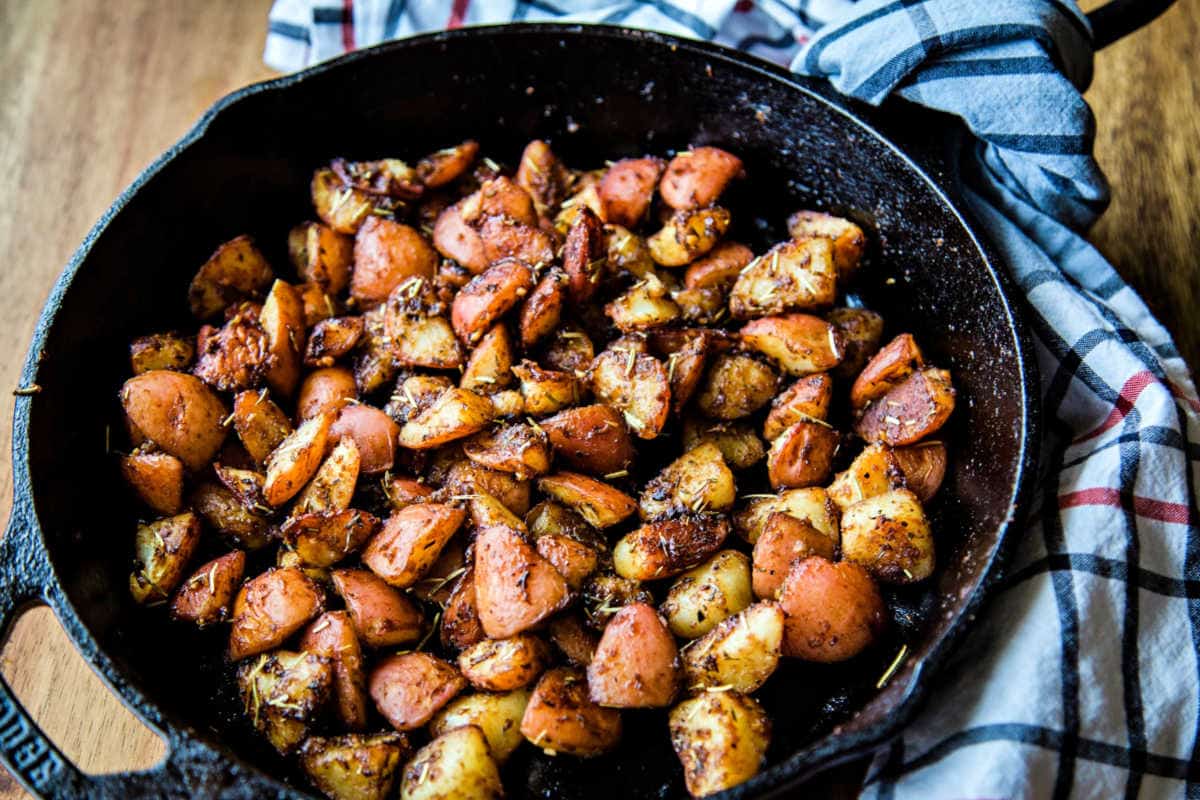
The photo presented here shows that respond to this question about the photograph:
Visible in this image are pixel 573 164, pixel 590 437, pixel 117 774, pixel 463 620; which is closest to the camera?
pixel 117 774

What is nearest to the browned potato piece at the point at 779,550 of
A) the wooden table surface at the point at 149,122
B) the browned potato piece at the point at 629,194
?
the browned potato piece at the point at 629,194

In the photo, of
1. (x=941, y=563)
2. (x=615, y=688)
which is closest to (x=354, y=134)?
(x=615, y=688)

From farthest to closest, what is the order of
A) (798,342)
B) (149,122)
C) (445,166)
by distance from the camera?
(149,122) → (445,166) → (798,342)

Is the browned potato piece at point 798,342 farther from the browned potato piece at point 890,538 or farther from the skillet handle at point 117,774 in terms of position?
the skillet handle at point 117,774

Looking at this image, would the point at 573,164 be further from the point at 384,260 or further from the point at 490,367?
the point at 490,367

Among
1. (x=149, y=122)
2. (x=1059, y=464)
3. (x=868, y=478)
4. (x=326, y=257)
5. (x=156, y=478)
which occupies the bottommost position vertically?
(x=1059, y=464)

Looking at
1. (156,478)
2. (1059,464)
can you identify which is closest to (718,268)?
(1059,464)
